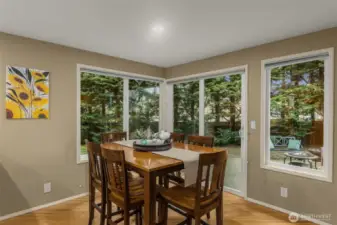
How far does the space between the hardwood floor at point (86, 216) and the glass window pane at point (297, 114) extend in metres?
0.74

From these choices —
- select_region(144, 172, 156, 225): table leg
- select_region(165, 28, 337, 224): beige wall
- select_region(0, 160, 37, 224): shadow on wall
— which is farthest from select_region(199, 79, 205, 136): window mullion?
select_region(0, 160, 37, 224): shadow on wall

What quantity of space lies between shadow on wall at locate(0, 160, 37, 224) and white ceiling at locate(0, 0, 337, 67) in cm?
172

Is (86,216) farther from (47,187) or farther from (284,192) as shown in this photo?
(284,192)

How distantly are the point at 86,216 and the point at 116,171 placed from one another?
3.94ft

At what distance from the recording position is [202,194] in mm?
1818

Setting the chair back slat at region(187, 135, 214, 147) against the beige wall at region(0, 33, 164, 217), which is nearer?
the beige wall at region(0, 33, 164, 217)

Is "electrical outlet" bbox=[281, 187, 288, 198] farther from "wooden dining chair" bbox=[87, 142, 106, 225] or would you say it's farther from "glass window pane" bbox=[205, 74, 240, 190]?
"wooden dining chair" bbox=[87, 142, 106, 225]

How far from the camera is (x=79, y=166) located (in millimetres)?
3096

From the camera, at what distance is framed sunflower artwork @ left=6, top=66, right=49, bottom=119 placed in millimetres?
2473

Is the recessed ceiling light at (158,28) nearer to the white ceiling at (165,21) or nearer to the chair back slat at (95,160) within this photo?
the white ceiling at (165,21)

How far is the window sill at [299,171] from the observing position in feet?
7.76

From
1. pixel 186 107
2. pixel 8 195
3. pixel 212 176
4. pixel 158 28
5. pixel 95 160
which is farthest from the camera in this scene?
pixel 186 107

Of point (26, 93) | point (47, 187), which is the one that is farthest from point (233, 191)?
point (26, 93)

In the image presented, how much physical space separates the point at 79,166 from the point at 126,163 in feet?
5.31
